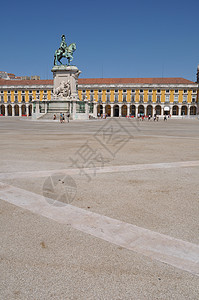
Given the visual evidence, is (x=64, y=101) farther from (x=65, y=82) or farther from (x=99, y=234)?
(x=99, y=234)

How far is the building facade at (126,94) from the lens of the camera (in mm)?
78188

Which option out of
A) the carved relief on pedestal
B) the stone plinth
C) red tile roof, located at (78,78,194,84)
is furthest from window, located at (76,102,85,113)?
red tile roof, located at (78,78,194,84)

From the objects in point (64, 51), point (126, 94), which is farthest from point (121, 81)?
point (64, 51)

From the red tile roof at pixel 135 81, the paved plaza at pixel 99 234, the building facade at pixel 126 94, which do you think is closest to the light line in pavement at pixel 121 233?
the paved plaza at pixel 99 234

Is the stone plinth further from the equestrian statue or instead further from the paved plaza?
the paved plaza

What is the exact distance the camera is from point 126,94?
7975cm

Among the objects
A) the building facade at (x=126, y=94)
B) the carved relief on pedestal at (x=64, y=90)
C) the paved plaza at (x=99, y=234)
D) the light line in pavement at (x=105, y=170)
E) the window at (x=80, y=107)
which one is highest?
the building facade at (x=126, y=94)

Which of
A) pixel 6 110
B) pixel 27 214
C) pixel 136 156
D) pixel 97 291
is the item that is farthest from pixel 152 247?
pixel 6 110

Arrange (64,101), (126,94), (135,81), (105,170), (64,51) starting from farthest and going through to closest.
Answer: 1. (135,81)
2. (126,94)
3. (64,51)
4. (64,101)
5. (105,170)

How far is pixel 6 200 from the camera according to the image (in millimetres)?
3496

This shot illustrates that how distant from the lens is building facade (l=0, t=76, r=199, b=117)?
3078 inches

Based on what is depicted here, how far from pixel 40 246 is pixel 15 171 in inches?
115

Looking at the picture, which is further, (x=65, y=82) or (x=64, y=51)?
(x=64, y=51)

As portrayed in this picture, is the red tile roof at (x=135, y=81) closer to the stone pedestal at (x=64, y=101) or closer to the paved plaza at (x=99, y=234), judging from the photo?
the stone pedestal at (x=64, y=101)
